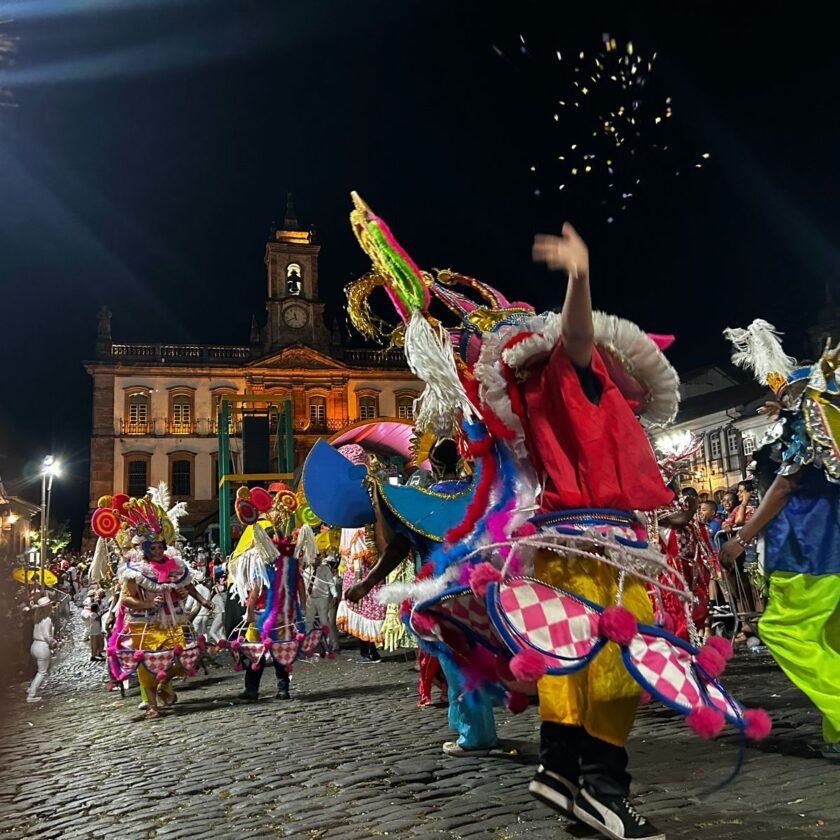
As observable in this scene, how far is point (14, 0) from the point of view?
21.6 feet

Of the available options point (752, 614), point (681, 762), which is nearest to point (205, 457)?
point (752, 614)

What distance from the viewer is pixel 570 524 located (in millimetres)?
3369

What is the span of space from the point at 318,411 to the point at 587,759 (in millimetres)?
54504

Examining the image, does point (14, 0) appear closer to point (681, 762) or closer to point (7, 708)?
point (7, 708)

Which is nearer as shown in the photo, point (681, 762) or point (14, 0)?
point (681, 762)

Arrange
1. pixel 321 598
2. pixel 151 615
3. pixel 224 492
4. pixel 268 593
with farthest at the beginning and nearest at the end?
pixel 224 492 → pixel 321 598 → pixel 268 593 → pixel 151 615

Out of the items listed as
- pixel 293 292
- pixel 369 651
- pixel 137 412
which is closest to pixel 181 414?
pixel 137 412

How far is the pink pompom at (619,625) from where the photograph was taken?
3.09 m

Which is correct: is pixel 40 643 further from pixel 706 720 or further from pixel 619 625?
pixel 706 720

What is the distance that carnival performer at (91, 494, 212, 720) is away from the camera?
→ 28.6 ft

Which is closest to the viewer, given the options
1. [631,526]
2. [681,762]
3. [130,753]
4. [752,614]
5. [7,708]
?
[7,708]

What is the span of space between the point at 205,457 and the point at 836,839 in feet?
182

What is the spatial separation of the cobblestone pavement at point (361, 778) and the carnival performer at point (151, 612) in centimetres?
66

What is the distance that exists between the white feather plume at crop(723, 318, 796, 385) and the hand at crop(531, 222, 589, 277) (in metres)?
3.24
